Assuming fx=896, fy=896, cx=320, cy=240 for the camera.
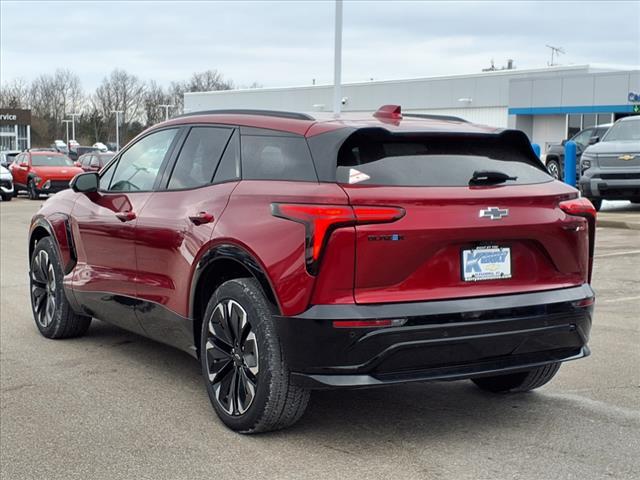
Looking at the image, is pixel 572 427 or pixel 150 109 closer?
pixel 572 427

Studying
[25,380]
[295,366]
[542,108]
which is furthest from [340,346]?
[542,108]

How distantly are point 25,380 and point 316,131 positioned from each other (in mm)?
2743

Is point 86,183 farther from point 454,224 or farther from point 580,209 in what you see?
point 580,209

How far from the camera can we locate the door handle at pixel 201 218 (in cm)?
495

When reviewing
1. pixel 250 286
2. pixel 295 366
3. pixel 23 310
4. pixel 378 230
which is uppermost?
pixel 378 230

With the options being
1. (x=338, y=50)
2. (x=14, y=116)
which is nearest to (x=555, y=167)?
(x=338, y=50)

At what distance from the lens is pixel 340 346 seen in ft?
13.8

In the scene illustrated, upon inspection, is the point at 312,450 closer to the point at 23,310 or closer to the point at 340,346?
the point at 340,346

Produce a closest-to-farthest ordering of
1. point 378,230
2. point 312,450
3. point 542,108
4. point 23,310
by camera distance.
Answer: point 378,230 → point 312,450 → point 23,310 → point 542,108

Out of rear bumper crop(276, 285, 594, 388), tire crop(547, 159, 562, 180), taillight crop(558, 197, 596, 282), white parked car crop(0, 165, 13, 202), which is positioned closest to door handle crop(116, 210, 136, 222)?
rear bumper crop(276, 285, 594, 388)

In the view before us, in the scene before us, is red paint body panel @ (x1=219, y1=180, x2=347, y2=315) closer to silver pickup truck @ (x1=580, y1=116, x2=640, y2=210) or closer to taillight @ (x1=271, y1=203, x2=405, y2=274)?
taillight @ (x1=271, y1=203, x2=405, y2=274)

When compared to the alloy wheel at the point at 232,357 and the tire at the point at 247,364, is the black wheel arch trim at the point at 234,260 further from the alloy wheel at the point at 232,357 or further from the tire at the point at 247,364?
the alloy wheel at the point at 232,357

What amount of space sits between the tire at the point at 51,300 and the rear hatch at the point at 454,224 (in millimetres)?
3410

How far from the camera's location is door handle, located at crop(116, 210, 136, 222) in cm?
582
